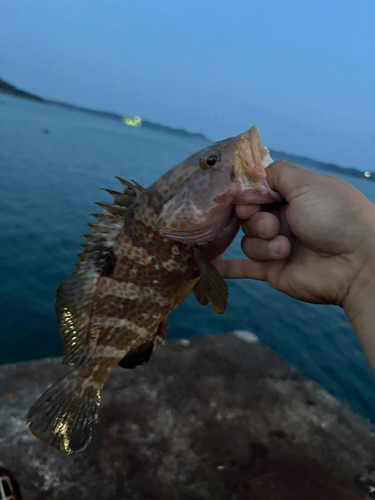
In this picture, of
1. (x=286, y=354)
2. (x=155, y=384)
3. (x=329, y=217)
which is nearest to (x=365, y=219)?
(x=329, y=217)

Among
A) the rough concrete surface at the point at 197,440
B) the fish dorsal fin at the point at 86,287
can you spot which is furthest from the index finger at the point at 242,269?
the rough concrete surface at the point at 197,440

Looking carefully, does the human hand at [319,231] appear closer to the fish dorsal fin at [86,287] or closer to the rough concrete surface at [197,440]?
the fish dorsal fin at [86,287]

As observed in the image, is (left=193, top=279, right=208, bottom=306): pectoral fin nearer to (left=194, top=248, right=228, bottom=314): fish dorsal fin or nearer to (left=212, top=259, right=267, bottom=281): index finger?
(left=194, top=248, right=228, bottom=314): fish dorsal fin

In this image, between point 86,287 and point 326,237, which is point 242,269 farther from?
point 86,287

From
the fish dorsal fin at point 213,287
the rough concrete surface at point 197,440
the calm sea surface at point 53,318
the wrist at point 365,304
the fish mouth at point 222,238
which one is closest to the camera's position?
the wrist at point 365,304

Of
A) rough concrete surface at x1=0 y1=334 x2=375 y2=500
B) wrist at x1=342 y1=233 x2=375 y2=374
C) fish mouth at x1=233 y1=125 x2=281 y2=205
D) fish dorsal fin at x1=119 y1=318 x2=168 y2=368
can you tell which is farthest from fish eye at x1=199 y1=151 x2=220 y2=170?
rough concrete surface at x1=0 y1=334 x2=375 y2=500

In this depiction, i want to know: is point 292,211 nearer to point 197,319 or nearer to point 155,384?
point 155,384
